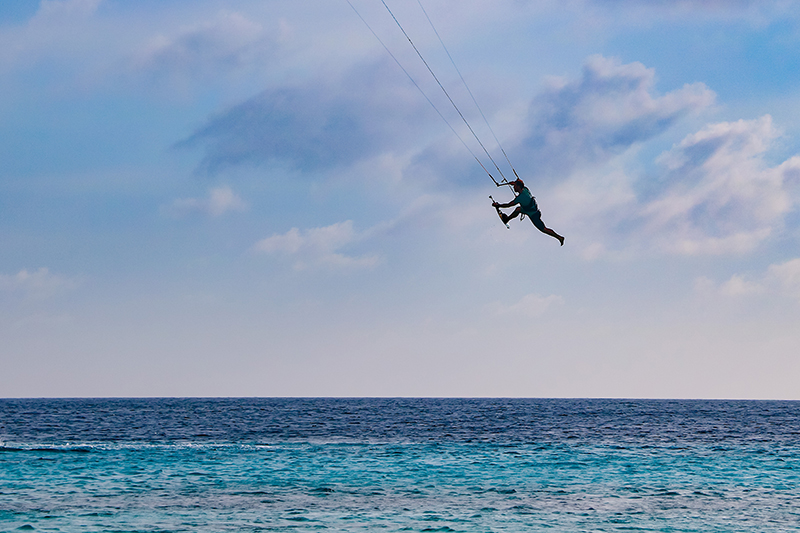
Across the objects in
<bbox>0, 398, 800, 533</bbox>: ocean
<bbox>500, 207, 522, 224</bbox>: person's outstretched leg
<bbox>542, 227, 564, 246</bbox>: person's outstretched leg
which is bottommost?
<bbox>0, 398, 800, 533</bbox>: ocean

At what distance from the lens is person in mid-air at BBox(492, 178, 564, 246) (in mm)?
23312

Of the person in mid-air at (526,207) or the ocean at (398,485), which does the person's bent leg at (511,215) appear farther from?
the ocean at (398,485)

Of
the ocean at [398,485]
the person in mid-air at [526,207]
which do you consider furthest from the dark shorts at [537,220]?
the ocean at [398,485]

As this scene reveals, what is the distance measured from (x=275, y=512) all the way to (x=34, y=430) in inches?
2004

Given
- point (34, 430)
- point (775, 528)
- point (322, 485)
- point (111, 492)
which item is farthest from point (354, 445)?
point (34, 430)

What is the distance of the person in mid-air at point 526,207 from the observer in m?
23.3

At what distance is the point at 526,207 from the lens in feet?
76.9

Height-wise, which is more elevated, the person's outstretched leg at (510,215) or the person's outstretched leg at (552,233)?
the person's outstretched leg at (510,215)

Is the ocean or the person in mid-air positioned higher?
the person in mid-air

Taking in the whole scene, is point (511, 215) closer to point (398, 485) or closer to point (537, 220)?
point (537, 220)

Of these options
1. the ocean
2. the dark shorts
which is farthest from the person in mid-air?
the ocean

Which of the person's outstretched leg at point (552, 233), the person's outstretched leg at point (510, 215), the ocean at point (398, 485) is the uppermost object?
the person's outstretched leg at point (510, 215)

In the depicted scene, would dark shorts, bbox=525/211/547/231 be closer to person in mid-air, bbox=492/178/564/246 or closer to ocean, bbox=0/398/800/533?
person in mid-air, bbox=492/178/564/246

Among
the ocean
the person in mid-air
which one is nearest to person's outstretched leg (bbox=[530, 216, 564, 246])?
the person in mid-air
